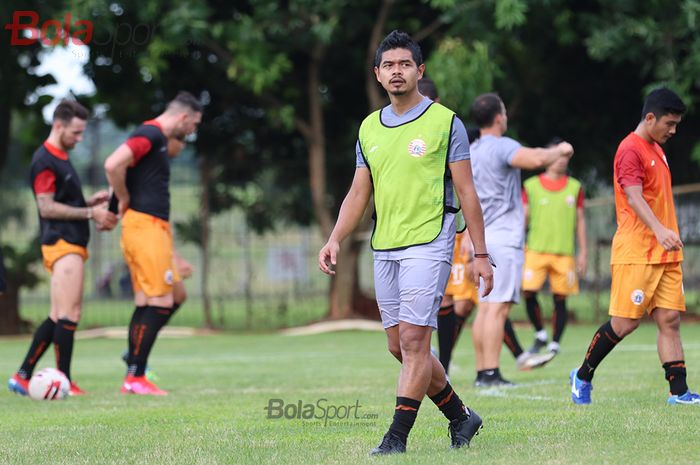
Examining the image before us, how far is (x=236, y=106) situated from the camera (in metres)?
23.3

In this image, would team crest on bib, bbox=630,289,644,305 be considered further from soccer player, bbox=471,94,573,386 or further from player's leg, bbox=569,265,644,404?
soccer player, bbox=471,94,573,386

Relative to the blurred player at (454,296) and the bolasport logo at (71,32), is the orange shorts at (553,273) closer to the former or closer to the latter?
the blurred player at (454,296)

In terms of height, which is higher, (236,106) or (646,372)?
(236,106)

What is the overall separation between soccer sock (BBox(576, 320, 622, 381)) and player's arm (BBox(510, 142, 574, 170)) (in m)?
1.15

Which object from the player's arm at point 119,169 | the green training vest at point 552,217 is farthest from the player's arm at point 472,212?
the green training vest at point 552,217

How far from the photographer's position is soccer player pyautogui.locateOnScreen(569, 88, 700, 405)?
7574 mm

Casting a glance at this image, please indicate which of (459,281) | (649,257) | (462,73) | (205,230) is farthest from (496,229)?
(205,230)

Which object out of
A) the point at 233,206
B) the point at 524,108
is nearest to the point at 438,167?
the point at 524,108

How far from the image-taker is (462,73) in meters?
18.9

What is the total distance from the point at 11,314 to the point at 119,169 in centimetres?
1363

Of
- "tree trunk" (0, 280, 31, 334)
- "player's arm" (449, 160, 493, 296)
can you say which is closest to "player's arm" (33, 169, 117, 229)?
"player's arm" (449, 160, 493, 296)

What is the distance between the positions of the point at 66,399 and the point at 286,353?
6749mm

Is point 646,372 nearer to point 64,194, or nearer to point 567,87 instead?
point 64,194

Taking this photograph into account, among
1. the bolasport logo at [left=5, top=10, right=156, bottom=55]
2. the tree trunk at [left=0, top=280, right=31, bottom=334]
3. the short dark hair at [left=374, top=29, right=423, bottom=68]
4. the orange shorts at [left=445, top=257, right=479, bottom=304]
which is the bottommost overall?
the tree trunk at [left=0, top=280, right=31, bottom=334]
